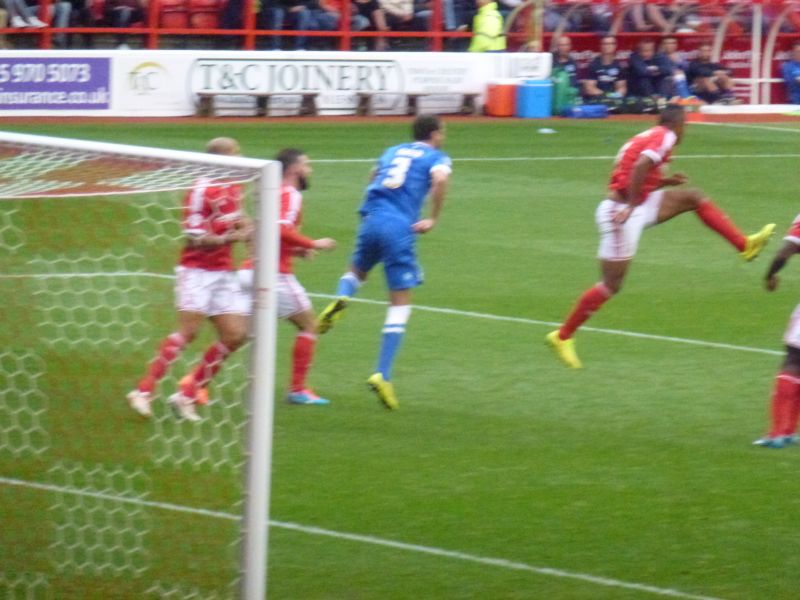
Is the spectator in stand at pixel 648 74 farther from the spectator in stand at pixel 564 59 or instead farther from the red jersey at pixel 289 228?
the red jersey at pixel 289 228

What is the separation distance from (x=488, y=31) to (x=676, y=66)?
163 inches

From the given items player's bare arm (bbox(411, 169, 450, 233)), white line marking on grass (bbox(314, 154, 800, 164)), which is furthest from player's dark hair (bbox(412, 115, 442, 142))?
white line marking on grass (bbox(314, 154, 800, 164))

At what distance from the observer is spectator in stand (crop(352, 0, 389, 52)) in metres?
28.1

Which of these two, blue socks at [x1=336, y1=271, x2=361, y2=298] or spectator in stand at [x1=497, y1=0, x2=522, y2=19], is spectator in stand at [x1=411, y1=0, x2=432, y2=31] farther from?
blue socks at [x1=336, y1=271, x2=361, y2=298]

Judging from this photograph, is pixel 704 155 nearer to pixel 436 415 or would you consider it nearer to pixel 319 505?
pixel 436 415

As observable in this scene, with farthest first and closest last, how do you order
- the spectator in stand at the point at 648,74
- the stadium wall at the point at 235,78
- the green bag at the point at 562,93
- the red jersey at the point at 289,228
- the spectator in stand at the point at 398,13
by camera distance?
the spectator in stand at the point at 648,74 → the spectator in stand at the point at 398,13 → the green bag at the point at 562,93 → the stadium wall at the point at 235,78 → the red jersey at the point at 289,228

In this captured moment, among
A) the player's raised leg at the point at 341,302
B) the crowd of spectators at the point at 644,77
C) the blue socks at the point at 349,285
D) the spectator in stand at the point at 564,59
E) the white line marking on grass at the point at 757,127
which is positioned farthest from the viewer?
the spectator in stand at the point at 564,59

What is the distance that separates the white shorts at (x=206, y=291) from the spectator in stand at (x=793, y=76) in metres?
25.7

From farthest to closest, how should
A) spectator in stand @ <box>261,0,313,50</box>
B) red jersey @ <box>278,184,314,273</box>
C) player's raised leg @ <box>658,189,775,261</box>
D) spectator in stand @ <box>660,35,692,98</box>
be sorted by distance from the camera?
spectator in stand @ <box>660,35,692,98</box> < spectator in stand @ <box>261,0,313,50</box> < player's raised leg @ <box>658,189,775,261</box> < red jersey @ <box>278,184,314,273</box>

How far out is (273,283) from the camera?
4910 millimetres

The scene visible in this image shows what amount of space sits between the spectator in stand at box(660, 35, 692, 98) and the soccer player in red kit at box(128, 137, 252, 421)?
2350 cm

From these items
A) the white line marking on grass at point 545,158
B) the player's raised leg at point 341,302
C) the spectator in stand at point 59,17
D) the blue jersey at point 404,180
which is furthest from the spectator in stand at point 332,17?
the blue jersey at point 404,180

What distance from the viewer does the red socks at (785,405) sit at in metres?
7.79

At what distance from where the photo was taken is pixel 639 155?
1020cm
